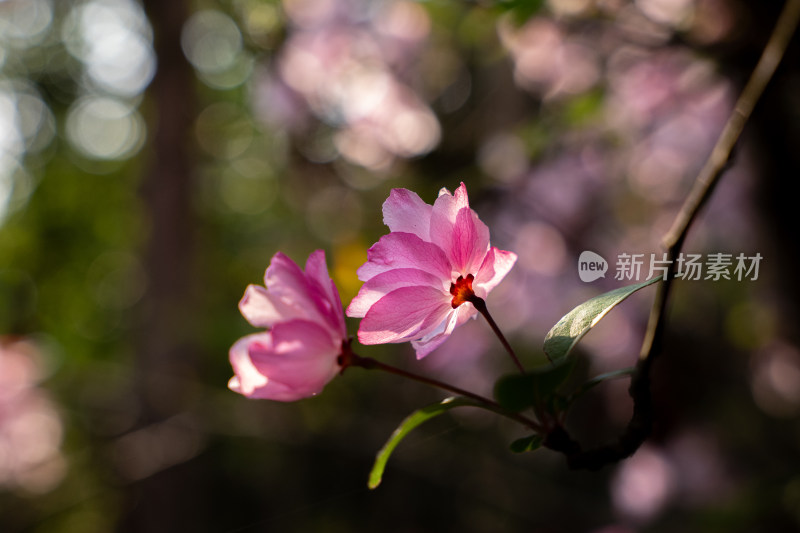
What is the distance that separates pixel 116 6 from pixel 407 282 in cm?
469

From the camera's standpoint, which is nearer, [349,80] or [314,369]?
[314,369]

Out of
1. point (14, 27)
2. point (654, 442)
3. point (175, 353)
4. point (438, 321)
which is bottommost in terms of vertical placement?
point (654, 442)

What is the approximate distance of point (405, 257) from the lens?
1.63 feet

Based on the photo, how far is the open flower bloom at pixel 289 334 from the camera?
0.47 meters

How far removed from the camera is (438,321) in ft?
1.70

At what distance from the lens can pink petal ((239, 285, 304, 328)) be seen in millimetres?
476

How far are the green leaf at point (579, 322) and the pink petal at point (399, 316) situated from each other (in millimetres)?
90

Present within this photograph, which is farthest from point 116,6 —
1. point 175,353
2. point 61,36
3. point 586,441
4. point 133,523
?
point 586,441

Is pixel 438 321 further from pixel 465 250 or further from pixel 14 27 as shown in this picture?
pixel 14 27

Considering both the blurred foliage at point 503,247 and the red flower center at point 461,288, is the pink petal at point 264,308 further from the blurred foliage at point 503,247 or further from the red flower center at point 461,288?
the blurred foliage at point 503,247
